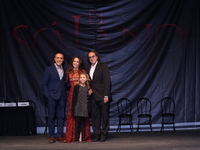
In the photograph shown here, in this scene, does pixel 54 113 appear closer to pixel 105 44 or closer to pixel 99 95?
pixel 99 95

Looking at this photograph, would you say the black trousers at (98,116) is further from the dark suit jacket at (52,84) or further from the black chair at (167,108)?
the black chair at (167,108)

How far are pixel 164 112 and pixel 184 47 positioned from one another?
1610mm

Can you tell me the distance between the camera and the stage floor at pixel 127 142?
193 inches

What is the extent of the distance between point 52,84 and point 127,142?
5.62ft

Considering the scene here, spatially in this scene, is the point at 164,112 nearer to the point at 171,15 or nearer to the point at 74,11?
the point at 171,15

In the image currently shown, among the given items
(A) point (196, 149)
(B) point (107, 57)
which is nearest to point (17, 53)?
(B) point (107, 57)

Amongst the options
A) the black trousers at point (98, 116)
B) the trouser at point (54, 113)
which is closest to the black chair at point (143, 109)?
the black trousers at point (98, 116)

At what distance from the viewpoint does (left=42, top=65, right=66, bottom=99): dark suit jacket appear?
5.41 meters

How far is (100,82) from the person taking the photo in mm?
5484

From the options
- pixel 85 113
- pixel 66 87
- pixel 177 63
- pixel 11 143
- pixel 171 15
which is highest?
pixel 171 15

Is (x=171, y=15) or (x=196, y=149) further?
(x=171, y=15)

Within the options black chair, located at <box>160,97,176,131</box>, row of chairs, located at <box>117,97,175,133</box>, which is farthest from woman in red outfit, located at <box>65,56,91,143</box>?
black chair, located at <box>160,97,176,131</box>

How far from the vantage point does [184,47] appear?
7.10m

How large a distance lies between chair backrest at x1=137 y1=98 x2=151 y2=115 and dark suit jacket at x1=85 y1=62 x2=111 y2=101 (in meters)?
1.78
